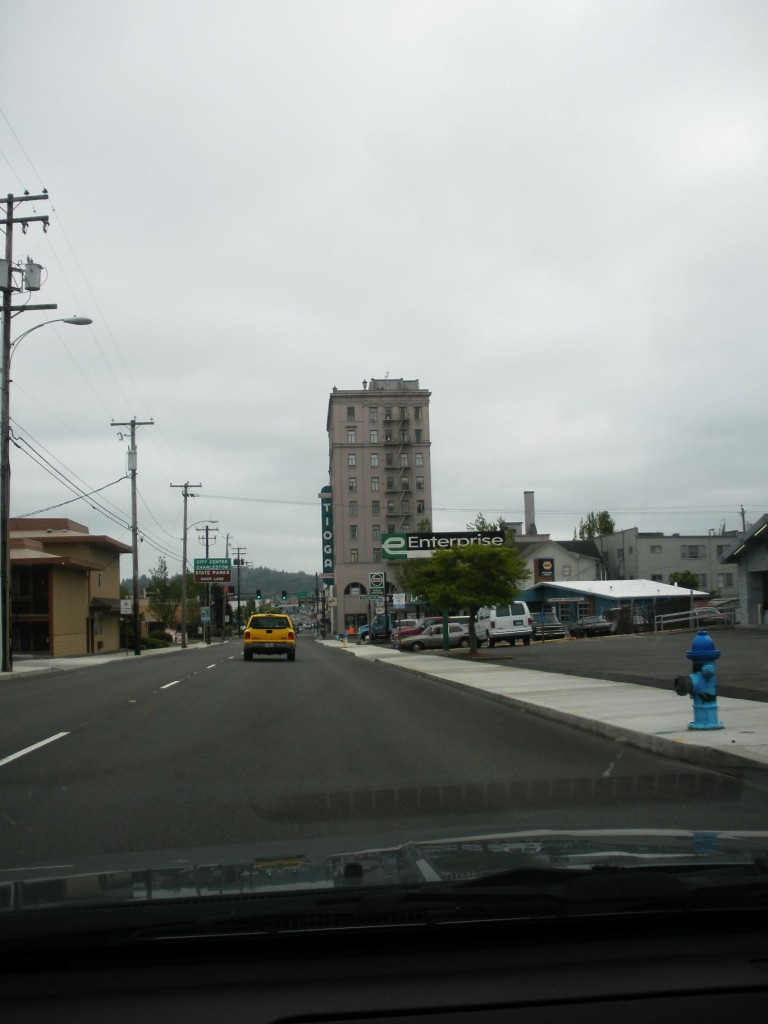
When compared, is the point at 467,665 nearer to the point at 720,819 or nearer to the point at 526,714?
the point at 526,714

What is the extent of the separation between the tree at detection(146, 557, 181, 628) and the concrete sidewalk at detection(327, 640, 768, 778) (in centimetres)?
10074

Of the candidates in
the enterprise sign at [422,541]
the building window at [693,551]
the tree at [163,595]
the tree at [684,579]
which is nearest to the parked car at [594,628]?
the enterprise sign at [422,541]

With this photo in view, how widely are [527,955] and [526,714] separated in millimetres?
12636

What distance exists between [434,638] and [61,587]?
73.5ft

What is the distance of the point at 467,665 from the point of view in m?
30.6

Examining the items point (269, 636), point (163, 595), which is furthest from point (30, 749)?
point (163, 595)

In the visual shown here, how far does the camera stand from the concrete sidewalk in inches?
416

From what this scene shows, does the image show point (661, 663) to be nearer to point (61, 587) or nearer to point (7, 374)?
point (7, 374)

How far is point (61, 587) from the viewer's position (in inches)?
2248

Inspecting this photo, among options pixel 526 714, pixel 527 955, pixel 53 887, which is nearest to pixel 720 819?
pixel 527 955

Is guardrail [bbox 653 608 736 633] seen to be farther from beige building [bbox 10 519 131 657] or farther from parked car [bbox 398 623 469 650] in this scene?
beige building [bbox 10 519 131 657]

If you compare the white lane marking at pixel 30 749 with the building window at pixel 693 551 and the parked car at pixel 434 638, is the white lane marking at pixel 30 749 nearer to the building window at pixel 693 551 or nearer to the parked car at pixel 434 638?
the parked car at pixel 434 638

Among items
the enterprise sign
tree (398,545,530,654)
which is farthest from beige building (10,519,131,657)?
tree (398,545,530,654)

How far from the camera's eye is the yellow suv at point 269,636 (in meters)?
40.1
